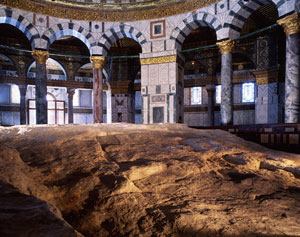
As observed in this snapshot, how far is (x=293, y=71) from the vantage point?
8781 mm

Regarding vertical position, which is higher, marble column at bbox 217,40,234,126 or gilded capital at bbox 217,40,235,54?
gilded capital at bbox 217,40,235,54

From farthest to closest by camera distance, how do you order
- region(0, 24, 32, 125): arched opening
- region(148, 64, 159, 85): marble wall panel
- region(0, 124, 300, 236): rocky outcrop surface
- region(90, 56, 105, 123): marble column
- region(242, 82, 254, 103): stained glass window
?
1. region(242, 82, 254, 103): stained glass window
2. region(0, 24, 32, 125): arched opening
3. region(90, 56, 105, 123): marble column
4. region(148, 64, 159, 85): marble wall panel
5. region(0, 124, 300, 236): rocky outcrop surface

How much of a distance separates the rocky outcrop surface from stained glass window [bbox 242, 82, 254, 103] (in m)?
16.3

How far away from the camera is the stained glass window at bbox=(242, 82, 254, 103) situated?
19203mm

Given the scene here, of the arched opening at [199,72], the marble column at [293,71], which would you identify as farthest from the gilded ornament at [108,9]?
the marble column at [293,71]

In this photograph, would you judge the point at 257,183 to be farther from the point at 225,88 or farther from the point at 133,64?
the point at 133,64

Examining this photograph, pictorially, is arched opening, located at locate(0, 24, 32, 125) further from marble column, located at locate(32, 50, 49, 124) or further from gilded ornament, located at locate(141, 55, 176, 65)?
gilded ornament, located at locate(141, 55, 176, 65)

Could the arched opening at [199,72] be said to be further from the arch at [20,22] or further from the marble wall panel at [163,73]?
the arch at [20,22]

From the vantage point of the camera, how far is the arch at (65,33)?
498 inches

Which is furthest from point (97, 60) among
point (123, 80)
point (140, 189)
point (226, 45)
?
point (140, 189)

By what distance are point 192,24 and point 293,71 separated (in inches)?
223

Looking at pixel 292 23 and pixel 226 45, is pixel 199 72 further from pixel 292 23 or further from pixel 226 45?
pixel 292 23

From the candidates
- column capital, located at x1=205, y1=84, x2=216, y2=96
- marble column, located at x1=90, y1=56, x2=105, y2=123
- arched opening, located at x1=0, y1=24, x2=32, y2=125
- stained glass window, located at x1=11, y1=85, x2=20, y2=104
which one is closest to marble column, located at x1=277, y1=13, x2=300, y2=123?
marble column, located at x1=90, y1=56, x2=105, y2=123

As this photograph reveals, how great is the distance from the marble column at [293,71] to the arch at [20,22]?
1140 centimetres
